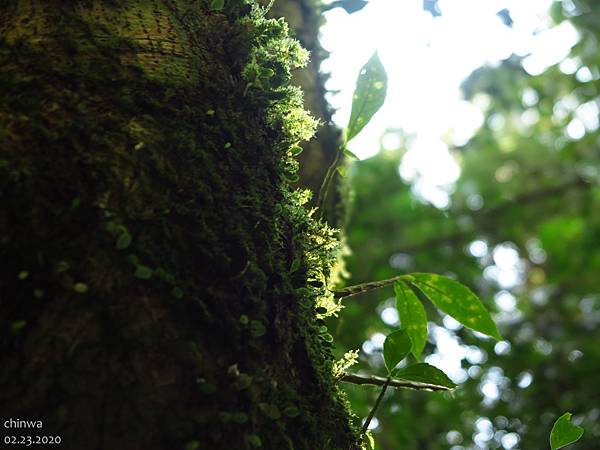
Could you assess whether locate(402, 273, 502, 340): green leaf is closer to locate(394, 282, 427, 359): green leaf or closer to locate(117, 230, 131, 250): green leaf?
locate(394, 282, 427, 359): green leaf

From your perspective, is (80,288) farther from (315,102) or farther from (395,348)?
(315,102)

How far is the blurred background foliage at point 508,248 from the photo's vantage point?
3.30m

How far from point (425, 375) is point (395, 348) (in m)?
0.08

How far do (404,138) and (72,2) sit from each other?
7013mm

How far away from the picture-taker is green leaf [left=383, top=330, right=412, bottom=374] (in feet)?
3.55

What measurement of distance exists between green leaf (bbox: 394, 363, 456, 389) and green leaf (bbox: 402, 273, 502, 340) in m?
0.14

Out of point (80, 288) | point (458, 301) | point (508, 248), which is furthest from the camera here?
point (508, 248)

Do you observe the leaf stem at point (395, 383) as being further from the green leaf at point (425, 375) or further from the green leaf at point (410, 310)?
the green leaf at point (410, 310)

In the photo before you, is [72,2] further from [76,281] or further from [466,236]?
[466,236]

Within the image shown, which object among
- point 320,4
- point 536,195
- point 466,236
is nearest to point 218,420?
point 320,4

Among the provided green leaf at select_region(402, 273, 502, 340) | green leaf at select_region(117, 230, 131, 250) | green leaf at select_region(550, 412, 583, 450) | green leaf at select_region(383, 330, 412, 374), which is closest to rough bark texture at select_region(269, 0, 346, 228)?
green leaf at select_region(402, 273, 502, 340)

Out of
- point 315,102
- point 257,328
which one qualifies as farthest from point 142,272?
point 315,102

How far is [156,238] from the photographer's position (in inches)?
29.5

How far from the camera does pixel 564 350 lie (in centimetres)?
417
